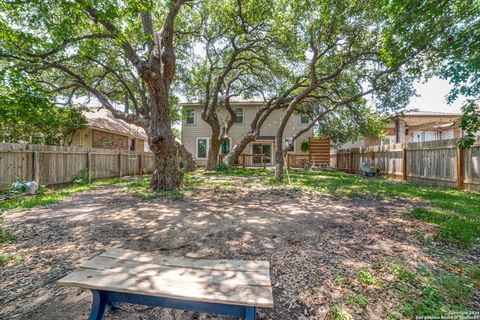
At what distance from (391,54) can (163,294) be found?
6.01 meters

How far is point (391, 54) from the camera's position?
4.91m

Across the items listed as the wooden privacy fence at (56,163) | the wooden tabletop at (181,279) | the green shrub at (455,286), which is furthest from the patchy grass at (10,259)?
the wooden privacy fence at (56,163)

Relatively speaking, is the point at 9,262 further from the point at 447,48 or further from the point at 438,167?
the point at 438,167

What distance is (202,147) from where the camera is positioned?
19750 millimetres

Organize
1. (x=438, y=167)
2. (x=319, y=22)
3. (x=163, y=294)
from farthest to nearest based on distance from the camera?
1. (x=438, y=167)
2. (x=319, y=22)
3. (x=163, y=294)

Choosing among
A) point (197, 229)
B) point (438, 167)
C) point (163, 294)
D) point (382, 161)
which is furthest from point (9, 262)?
point (382, 161)

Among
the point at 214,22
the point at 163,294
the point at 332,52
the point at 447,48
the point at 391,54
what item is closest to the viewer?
the point at 163,294

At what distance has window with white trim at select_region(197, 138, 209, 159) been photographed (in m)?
19.7

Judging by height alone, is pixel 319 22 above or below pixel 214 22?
below

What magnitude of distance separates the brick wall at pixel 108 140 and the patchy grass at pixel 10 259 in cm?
1288

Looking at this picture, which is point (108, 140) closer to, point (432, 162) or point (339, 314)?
point (339, 314)

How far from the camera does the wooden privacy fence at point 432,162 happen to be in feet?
22.5

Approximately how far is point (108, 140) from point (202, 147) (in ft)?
23.6

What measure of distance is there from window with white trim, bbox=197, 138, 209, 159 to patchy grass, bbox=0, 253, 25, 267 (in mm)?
16888
